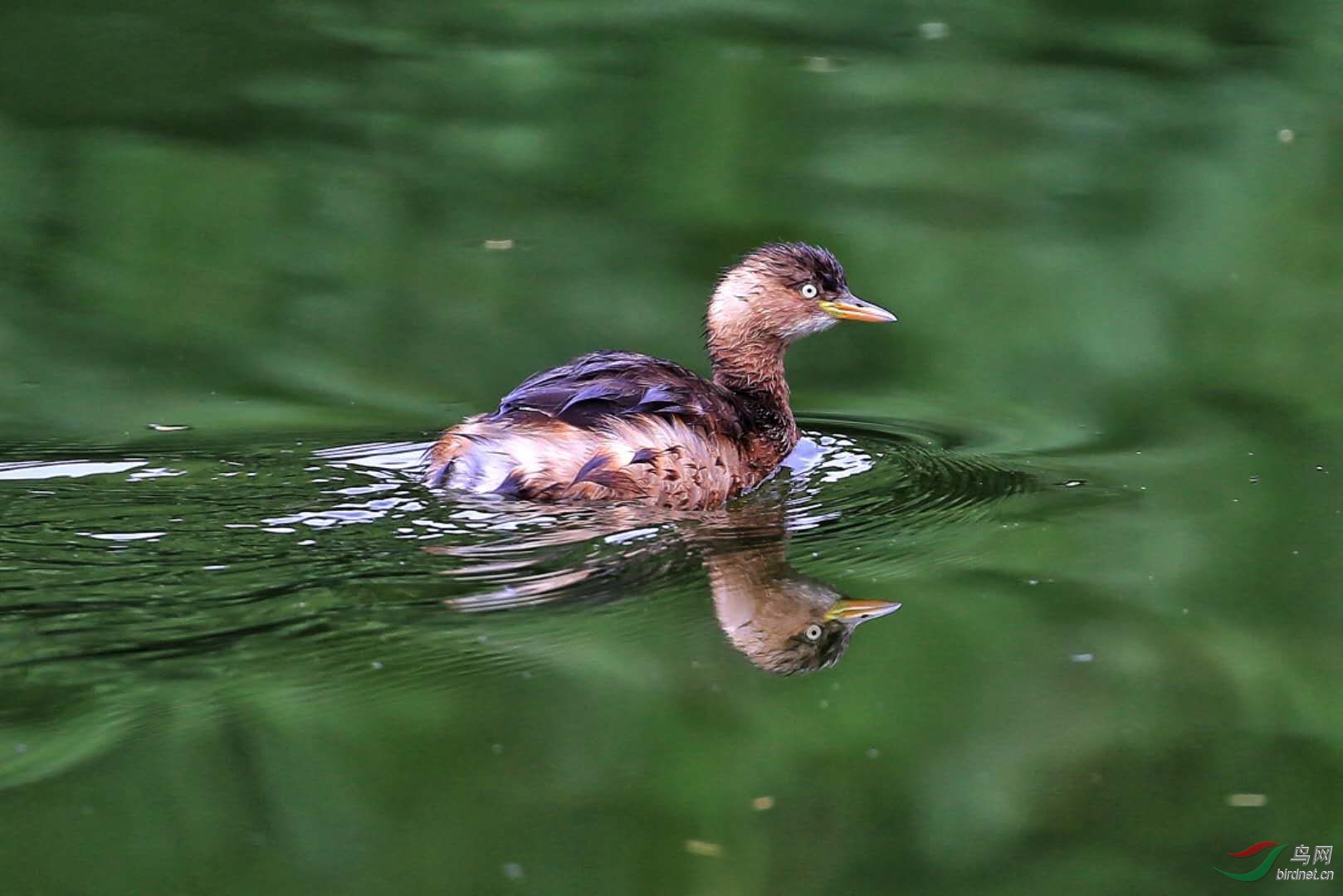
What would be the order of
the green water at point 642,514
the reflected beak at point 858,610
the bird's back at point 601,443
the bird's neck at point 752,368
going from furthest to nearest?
1. the bird's neck at point 752,368
2. the bird's back at point 601,443
3. the reflected beak at point 858,610
4. the green water at point 642,514

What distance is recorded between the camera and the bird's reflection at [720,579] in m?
4.90

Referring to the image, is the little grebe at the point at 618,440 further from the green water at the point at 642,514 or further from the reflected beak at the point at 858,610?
the reflected beak at the point at 858,610

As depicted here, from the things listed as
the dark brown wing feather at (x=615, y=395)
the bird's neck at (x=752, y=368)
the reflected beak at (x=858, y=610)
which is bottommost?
the reflected beak at (x=858, y=610)

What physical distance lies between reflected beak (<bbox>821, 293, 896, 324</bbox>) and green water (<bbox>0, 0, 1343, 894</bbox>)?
→ 375mm

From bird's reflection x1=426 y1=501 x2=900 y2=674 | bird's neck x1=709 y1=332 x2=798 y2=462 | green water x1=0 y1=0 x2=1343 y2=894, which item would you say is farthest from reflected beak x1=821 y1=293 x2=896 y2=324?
bird's reflection x1=426 y1=501 x2=900 y2=674

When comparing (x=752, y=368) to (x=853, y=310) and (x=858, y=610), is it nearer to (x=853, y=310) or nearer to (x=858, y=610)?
(x=853, y=310)

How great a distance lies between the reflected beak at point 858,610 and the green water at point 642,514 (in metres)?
0.11

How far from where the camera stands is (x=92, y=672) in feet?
14.6

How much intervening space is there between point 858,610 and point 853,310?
2425 millimetres

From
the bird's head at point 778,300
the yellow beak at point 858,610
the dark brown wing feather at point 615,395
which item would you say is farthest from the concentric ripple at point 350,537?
the bird's head at point 778,300

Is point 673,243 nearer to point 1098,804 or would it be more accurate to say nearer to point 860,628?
point 860,628

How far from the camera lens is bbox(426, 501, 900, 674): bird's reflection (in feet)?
16.1

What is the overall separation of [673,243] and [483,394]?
1555 mm

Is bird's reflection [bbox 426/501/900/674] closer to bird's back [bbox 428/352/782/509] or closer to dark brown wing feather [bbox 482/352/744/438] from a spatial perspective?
bird's back [bbox 428/352/782/509]
